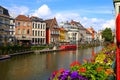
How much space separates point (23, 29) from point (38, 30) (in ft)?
26.6

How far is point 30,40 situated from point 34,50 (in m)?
18.0

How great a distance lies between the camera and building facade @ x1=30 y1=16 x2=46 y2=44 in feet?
316

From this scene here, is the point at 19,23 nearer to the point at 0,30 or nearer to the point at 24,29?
the point at 24,29

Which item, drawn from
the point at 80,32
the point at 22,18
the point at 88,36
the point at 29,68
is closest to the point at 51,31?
the point at 22,18

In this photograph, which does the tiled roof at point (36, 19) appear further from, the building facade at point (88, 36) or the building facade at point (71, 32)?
the building facade at point (88, 36)

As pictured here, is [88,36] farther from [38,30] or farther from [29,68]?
[29,68]

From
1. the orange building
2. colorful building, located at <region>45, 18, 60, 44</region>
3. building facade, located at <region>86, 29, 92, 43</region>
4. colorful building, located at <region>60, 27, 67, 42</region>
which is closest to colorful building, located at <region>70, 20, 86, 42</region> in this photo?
building facade, located at <region>86, 29, 92, 43</region>

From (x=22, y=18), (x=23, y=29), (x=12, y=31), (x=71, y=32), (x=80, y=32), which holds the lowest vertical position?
(x=12, y=31)

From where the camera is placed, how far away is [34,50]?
7388 centimetres

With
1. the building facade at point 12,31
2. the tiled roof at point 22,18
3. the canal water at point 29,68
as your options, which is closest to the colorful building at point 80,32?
the tiled roof at point 22,18

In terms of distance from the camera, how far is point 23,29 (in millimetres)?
91500

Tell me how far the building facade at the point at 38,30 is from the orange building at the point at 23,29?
2597mm

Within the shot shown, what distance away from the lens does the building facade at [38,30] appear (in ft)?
316

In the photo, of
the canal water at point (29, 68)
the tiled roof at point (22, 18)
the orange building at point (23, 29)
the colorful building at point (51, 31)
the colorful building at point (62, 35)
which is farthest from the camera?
the colorful building at point (62, 35)
